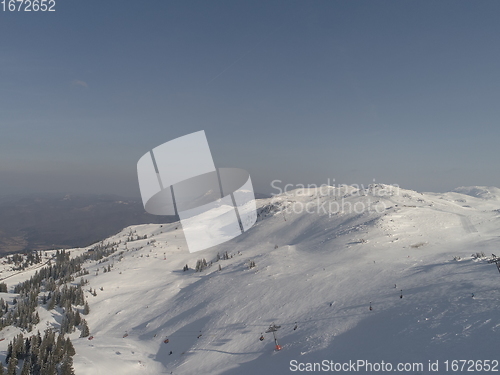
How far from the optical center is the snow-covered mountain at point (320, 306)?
623 inches

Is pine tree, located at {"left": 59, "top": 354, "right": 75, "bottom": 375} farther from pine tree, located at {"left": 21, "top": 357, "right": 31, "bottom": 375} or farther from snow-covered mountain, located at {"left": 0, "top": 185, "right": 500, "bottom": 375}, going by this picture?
pine tree, located at {"left": 21, "top": 357, "right": 31, "bottom": 375}

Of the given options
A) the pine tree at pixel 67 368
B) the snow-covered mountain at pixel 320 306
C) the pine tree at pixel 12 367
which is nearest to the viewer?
the snow-covered mountain at pixel 320 306

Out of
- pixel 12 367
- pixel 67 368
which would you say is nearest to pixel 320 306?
pixel 67 368

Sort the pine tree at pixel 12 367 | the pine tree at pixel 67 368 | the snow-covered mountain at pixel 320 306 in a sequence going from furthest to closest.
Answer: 1. the pine tree at pixel 67 368
2. the pine tree at pixel 12 367
3. the snow-covered mountain at pixel 320 306

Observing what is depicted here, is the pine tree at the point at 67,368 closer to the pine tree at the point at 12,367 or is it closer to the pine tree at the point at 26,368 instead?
the pine tree at the point at 26,368

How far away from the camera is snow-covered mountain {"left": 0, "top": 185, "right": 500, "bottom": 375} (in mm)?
15812

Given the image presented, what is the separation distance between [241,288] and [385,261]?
66.1 ft

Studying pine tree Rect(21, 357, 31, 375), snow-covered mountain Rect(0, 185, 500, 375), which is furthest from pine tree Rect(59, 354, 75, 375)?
pine tree Rect(21, 357, 31, 375)

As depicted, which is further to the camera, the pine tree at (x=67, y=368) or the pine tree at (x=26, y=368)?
the pine tree at (x=67, y=368)

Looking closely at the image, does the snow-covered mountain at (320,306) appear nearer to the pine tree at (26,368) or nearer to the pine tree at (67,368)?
the pine tree at (67,368)

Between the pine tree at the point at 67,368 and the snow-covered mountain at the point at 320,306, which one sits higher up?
the pine tree at the point at 67,368

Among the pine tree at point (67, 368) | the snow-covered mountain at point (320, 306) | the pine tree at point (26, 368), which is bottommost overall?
the snow-covered mountain at point (320, 306)

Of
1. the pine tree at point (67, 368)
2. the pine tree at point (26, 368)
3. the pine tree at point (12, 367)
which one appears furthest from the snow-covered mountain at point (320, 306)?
the pine tree at point (12, 367)

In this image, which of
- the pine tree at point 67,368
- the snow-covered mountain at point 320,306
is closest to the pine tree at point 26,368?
the pine tree at point 67,368
